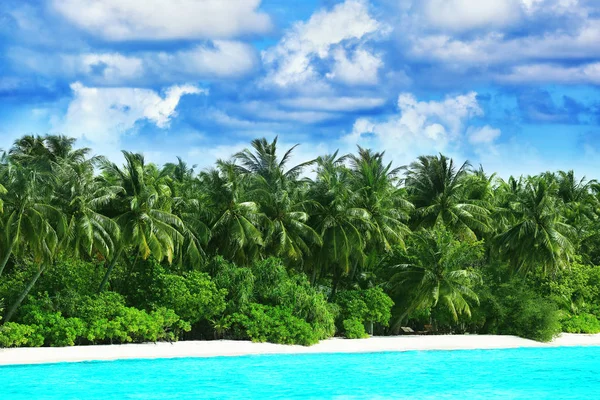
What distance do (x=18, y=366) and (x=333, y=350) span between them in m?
12.5

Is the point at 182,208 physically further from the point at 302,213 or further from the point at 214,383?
the point at 214,383

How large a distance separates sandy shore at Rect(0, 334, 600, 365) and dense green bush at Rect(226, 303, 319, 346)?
499mm

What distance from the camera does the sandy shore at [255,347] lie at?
26469 mm

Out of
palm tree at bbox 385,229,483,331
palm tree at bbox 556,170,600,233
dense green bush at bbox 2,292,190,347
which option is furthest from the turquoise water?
palm tree at bbox 556,170,600,233

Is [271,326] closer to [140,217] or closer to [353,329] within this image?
[353,329]

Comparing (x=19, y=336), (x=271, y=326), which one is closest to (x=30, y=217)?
(x=19, y=336)

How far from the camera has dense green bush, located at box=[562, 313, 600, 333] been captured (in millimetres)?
41531

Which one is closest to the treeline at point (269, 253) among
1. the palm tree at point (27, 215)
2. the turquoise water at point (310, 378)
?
the palm tree at point (27, 215)

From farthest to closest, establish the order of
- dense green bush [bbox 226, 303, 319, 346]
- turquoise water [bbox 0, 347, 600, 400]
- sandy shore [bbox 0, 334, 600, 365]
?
dense green bush [bbox 226, 303, 319, 346]
sandy shore [bbox 0, 334, 600, 365]
turquoise water [bbox 0, 347, 600, 400]

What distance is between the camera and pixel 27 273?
30250mm

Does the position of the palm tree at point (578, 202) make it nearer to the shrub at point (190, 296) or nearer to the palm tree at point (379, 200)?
the palm tree at point (379, 200)

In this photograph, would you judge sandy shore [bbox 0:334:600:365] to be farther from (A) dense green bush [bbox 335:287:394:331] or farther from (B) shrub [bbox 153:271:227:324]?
(B) shrub [bbox 153:271:227:324]

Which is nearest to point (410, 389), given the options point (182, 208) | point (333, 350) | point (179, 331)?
point (333, 350)

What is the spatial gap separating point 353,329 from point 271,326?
15.9ft
